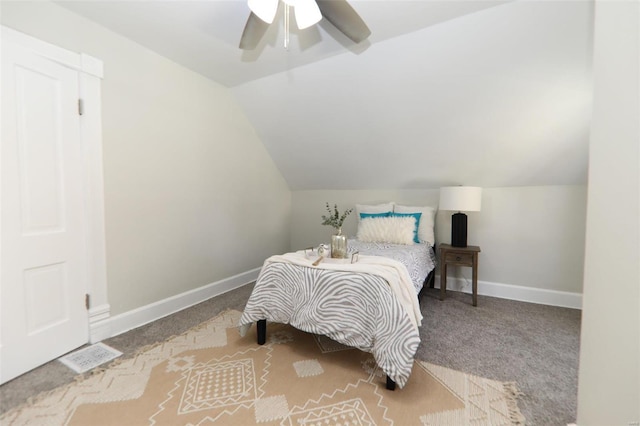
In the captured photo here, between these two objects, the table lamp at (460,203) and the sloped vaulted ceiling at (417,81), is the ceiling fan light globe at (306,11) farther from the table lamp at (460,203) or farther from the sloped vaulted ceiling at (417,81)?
the table lamp at (460,203)

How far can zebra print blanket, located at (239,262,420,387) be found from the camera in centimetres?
152

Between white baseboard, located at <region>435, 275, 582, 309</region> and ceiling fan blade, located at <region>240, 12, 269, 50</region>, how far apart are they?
327 cm

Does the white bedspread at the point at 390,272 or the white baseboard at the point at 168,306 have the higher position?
the white bedspread at the point at 390,272

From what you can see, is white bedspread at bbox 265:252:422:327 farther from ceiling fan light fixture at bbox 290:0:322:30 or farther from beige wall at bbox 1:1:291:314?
ceiling fan light fixture at bbox 290:0:322:30

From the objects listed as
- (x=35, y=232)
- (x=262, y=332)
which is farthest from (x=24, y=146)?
(x=262, y=332)

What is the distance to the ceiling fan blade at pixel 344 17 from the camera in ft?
5.08

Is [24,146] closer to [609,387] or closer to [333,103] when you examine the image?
[333,103]

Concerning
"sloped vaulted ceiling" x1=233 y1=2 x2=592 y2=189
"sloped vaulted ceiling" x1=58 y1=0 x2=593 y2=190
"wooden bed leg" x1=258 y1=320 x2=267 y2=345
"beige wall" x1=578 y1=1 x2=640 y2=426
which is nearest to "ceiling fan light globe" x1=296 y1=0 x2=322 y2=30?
"sloped vaulted ceiling" x1=58 y1=0 x2=593 y2=190

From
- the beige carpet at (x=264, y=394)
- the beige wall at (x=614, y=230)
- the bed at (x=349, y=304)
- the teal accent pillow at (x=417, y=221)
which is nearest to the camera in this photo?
the beige wall at (x=614, y=230)

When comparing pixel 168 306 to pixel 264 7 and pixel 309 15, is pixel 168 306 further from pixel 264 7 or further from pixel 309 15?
pixel 309 15

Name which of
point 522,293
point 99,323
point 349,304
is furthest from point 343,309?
point 522,293

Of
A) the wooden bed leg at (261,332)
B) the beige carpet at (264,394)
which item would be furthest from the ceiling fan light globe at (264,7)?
the beige carpet at (264,394)

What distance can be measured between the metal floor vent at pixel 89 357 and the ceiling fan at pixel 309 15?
2437 millimetres

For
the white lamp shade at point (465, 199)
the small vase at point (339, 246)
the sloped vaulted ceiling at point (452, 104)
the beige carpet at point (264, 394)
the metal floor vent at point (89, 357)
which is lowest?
the beige carpet at point (264, 394)
